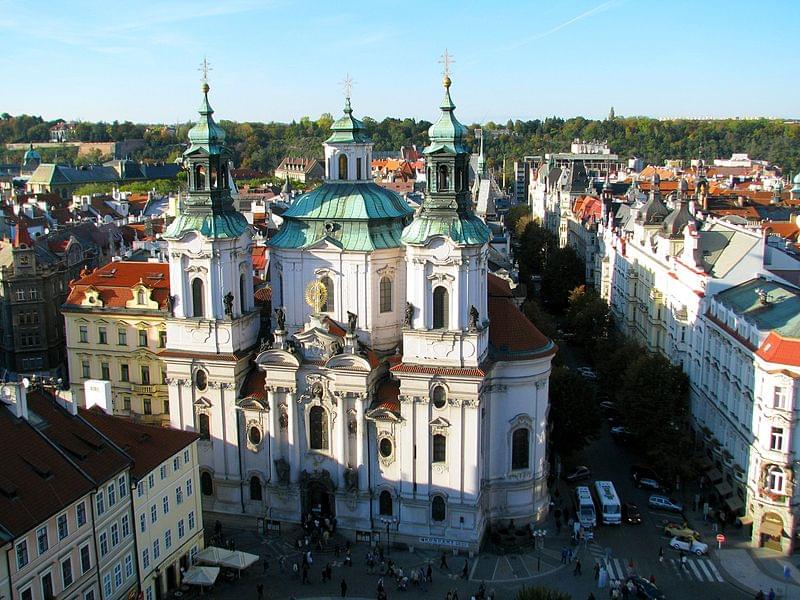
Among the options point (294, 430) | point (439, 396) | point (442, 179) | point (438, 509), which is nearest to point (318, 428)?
point (294, 430)

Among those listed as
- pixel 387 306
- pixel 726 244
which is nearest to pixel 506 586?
pixel 387 306

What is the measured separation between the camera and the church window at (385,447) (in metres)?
58.3

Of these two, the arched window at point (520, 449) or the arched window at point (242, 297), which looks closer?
the arched window at point (520, 449)

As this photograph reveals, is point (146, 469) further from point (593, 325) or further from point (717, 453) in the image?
point (593, 325)

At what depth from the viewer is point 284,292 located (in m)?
61.0

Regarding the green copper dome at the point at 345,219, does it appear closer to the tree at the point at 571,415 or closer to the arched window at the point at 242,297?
the arched window at the point at 242,297

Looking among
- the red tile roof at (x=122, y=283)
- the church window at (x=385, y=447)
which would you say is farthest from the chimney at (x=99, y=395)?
the church window at (x=385, y=447)

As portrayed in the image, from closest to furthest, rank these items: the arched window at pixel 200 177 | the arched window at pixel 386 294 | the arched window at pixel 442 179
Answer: the arched window at pixel 442 179
the arched window at pixel 200 177
the arched window at pixel 386 294

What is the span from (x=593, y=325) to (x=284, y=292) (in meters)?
44.4

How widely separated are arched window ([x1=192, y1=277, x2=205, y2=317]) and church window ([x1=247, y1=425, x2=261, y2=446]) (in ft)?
28.4

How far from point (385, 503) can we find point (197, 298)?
1896 centimetres

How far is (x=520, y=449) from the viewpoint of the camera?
60.1 meters

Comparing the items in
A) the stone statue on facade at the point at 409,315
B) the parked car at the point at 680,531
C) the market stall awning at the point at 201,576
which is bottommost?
the parked car at the point at 680,531

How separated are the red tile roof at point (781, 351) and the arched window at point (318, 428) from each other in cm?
2887
